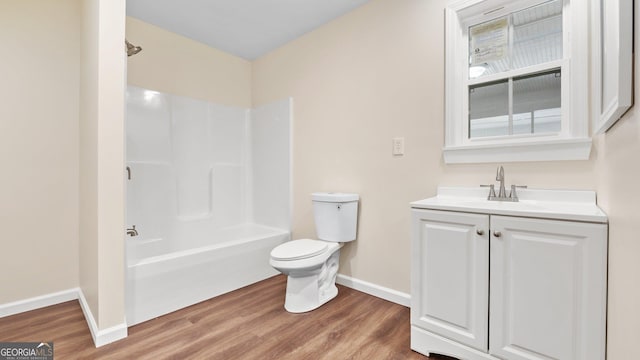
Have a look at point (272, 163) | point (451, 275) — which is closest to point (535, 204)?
point (451, 275)

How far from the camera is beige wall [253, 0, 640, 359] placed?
5.78 ft

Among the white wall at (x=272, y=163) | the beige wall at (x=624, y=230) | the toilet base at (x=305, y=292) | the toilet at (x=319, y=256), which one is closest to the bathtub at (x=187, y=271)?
the white wall at (x=272, y=163)

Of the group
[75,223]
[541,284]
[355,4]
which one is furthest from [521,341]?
[75,223]

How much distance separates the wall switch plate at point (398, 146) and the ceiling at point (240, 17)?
3.70ft

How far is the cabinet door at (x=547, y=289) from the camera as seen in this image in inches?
40.4

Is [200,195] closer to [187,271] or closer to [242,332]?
[187,271]

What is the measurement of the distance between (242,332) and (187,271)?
0.63m

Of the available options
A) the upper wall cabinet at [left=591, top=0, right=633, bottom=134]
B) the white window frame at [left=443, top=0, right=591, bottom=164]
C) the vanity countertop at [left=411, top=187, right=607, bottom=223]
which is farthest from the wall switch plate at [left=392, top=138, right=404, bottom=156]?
the upper wall cabinet at [left=591, top=0, right=633, bottom=134]

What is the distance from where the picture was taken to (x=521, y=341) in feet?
3.85

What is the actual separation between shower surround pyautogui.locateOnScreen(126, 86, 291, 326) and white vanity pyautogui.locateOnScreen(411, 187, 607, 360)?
4.84 ft

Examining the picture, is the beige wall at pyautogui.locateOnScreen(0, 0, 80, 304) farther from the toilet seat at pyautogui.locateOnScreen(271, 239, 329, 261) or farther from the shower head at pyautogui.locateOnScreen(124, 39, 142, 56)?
the toilet seat at pyautogui.locateOnScreen(271, 239, 329, 261)

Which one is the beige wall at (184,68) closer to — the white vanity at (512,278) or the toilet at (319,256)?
the toilet at (319,256)

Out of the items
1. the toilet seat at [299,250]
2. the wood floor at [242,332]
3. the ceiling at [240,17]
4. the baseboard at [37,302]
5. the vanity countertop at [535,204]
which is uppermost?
the ceiling at [240,17]

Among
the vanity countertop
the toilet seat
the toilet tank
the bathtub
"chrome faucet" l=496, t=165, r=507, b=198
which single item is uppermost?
"chrome faucet" l=496, t=165, r=507, b=198
